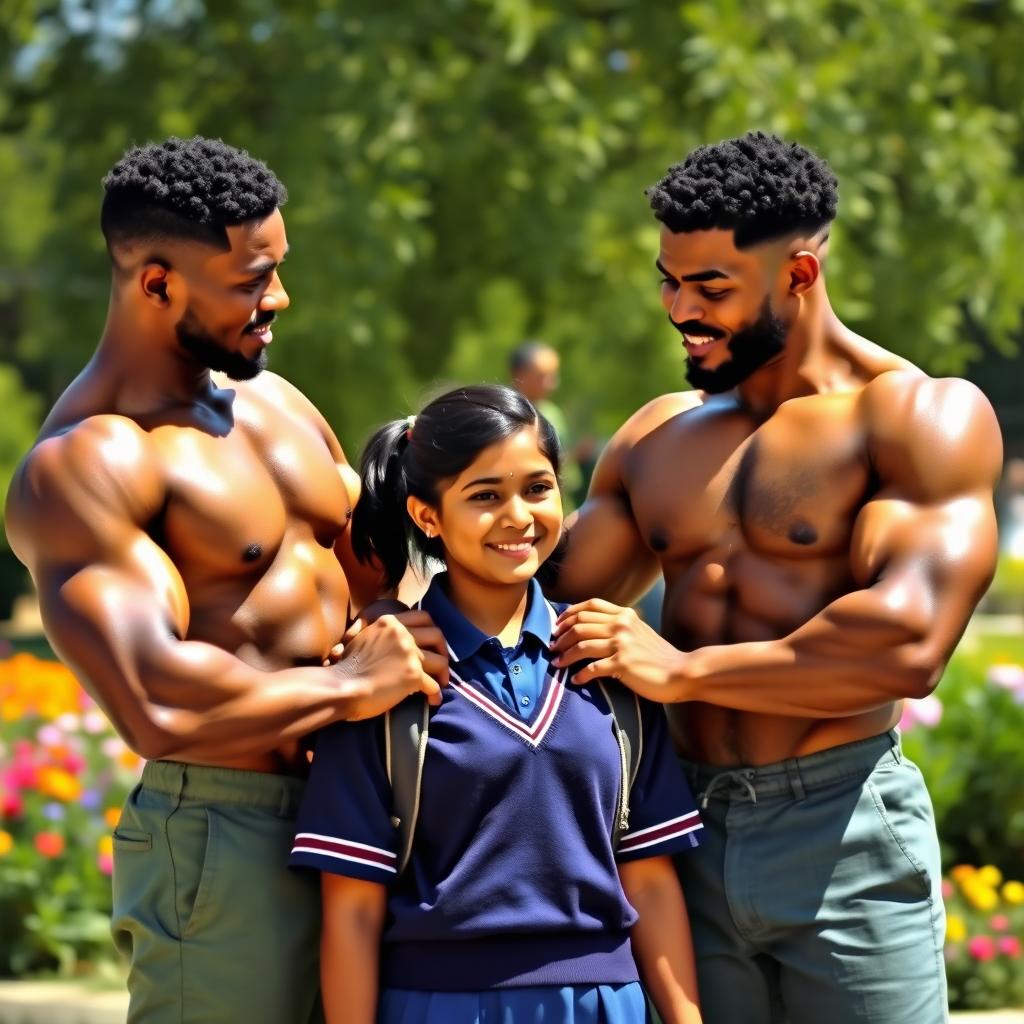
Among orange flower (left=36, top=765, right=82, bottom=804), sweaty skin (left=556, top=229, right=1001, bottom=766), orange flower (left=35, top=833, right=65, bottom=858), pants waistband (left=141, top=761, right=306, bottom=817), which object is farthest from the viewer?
orange flower (left=36, top=765, right=82, bottom=804)

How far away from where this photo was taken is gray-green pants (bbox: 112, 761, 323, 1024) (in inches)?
128

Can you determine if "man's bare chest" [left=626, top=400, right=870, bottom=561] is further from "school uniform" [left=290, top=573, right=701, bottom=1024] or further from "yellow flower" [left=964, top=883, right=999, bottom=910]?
"yellow flower" [left=964, top=883, right=999, bottom=910]

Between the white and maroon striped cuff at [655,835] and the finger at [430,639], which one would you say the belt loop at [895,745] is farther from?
the finger at [430,639]

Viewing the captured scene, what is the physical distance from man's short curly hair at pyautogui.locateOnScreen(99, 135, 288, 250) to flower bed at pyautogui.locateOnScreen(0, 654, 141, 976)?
A: 3.11m

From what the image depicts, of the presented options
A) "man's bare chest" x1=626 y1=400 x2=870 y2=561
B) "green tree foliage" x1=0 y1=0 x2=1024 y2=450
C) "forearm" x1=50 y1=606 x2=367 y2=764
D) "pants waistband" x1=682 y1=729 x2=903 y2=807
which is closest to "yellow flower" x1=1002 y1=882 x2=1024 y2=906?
"pants waistband" x1=682 y1=729 x2=903 y2=807

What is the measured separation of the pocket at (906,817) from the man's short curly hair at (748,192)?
42.3 inches

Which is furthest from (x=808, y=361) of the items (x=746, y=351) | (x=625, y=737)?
(x=625, y=737)

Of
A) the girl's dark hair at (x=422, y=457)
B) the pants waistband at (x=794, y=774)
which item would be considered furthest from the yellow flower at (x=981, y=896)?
the girl's dark hair at (x=422, y=457)

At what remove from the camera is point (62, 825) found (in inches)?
→ 236

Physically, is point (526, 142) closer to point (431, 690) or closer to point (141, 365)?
point (141, 365)

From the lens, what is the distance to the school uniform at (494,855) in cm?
300

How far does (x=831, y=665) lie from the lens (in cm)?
319

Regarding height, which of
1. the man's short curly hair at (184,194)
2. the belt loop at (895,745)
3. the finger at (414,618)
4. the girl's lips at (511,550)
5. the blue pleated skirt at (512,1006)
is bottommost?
the blue pleated skirt at (512,1006)

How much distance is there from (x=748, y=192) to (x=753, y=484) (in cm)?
57
